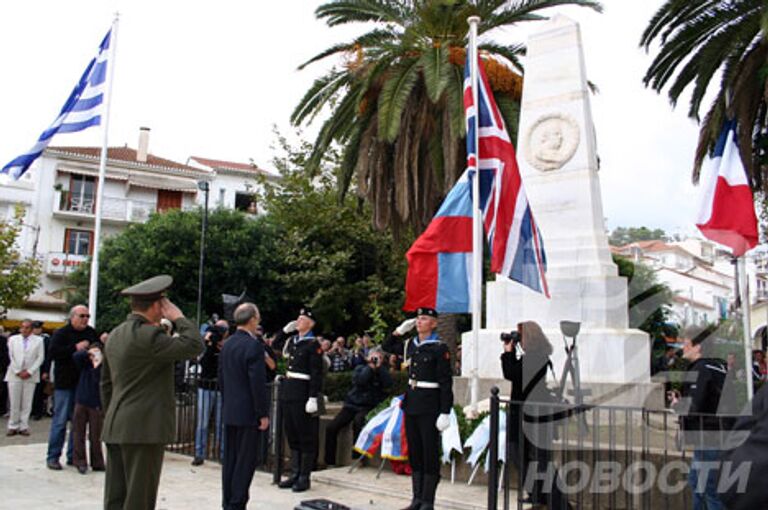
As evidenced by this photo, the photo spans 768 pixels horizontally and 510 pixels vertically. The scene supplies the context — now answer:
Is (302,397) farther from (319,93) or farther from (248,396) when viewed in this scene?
(319,93)

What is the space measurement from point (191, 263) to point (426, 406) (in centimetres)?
2491

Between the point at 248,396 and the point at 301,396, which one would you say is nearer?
the point at 248,396

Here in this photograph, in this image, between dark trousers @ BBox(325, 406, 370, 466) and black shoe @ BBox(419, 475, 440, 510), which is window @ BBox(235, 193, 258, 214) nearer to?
dark trousers @ BBox(325, 406, 370, 466)

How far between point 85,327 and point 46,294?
32.5 metres

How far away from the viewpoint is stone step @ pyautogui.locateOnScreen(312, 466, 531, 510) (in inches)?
271

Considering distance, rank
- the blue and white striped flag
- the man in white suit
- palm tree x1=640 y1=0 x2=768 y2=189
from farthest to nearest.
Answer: palm tree x1=640 y1=0 x2=768 y2=189, the blue and white striped flag, the man in white suit

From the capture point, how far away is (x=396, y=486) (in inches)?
300

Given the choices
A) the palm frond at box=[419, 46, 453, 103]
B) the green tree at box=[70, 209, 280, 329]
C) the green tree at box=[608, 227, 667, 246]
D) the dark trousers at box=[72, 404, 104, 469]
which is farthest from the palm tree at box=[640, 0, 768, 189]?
the green tree at box=[608, 227, 667, 246]

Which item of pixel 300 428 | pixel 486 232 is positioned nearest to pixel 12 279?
pixel 300 428

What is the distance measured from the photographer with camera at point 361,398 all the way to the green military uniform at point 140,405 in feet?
13.2

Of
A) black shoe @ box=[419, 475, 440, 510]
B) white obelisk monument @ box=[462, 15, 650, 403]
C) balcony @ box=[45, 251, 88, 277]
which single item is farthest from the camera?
balcony @ box=[45, 251, 88, 277]

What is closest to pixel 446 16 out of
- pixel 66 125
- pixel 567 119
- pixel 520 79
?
pixel 520 79

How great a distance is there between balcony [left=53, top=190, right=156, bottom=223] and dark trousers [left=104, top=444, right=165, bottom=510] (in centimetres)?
3797

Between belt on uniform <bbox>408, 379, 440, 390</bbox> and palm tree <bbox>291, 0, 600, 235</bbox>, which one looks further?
palm tree <bbox>291, 0, 600, 235</bbox>
